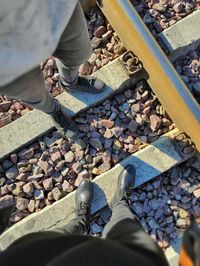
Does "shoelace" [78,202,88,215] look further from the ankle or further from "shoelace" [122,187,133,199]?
the ankle

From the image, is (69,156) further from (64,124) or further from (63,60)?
(63,60)

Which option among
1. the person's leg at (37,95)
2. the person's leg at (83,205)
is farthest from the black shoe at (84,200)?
the person's leg at (37,95)

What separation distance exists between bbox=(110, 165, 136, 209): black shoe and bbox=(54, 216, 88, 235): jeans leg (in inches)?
9.3

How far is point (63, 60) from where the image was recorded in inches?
96.9

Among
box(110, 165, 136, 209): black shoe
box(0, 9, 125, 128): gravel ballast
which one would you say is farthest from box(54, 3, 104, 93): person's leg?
box(110, 165, 136, 209): black shoe

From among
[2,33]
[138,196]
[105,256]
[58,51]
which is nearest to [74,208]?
[138,196]

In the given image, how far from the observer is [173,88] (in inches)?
112

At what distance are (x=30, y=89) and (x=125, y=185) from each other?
3.28ft

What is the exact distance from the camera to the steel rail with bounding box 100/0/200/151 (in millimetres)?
2830

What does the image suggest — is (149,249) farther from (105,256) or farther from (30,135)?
(30,135)

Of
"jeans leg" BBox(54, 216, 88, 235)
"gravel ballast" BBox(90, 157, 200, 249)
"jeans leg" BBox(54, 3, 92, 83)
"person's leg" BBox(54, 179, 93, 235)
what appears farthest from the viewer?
"gravel ballast" BBox(90, 157, 200, 249)

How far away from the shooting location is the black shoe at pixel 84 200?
2.87 meters

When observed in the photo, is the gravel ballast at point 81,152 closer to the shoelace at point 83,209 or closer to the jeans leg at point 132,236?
the shoelace at point 83,209

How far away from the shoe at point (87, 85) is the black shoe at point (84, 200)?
596 mm
